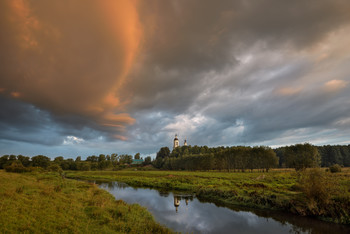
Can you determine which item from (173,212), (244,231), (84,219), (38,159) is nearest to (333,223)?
(244,231)

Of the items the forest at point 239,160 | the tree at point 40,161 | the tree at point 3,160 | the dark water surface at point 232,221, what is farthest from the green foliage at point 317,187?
the tree at point 3,160

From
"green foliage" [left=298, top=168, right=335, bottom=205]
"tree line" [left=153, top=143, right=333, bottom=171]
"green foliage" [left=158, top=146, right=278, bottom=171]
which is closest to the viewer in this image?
"green foliage" [left=298, top=168, right=335, bottom=205]

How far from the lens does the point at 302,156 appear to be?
235 feet

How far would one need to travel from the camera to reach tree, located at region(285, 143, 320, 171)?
227ft

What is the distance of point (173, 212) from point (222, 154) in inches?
3590

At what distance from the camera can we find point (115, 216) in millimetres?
18484

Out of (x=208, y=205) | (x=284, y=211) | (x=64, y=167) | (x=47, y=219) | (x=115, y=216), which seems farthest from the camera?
(x=64, y=167)

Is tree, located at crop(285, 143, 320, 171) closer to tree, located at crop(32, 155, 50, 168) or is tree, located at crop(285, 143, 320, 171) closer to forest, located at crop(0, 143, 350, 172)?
forest, located at crop(0, 143, 350, 172)

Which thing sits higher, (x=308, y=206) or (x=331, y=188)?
(x=331, y=188)

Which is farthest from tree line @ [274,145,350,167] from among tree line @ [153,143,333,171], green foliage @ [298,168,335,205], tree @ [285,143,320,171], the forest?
green foliage @ [298,168,335,205]

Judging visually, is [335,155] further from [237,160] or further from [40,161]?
[40,161]

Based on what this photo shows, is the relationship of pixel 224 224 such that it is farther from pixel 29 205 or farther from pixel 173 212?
pixel 29 205

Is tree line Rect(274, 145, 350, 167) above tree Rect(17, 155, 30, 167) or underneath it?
above

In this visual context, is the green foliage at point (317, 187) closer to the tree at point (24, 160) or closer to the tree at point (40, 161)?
the tree at point (40, 161)
